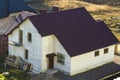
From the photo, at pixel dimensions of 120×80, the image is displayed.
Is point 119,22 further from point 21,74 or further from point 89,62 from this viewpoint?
point 21,74

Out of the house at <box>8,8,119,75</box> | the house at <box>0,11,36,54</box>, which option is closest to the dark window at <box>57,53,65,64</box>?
the house at <box>8,8,119,75</box>

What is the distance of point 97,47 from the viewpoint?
4303 centimetres

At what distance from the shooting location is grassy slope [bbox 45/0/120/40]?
64.6m

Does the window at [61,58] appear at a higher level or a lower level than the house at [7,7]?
lower

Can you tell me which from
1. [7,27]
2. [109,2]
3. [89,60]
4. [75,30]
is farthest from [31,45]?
[109,2]

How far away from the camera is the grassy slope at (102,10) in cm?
6456

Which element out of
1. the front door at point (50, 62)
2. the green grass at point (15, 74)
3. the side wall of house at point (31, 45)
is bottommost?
the green grass at point (15, 74)

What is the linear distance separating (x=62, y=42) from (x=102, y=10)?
33.9m

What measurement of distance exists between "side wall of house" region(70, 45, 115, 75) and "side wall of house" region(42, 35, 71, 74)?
25.1 inches

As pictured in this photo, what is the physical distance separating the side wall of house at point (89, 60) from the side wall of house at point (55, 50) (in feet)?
2.09

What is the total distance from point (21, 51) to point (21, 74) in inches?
130

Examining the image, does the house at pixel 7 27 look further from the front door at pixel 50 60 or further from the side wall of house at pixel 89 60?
the side wall of house at pixel 89 60

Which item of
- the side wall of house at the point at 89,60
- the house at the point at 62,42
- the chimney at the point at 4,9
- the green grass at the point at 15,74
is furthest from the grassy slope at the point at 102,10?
the green grass at the point at 15,74

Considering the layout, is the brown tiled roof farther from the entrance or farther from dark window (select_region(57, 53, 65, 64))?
the entrance
